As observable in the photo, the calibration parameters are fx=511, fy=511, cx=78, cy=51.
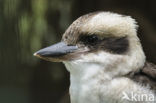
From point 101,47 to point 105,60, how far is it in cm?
5

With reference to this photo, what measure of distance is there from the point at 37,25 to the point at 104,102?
2.80 ft

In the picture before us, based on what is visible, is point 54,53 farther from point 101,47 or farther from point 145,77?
point 145,77

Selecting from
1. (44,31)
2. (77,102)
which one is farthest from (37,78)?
(77,102)

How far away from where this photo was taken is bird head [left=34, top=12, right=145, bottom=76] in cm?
160

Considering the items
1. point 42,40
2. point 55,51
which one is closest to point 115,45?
point 55,51

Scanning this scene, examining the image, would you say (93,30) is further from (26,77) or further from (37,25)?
(26,77)

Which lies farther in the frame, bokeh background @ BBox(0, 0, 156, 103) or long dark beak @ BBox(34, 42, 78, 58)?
bokeh background @ BBox(0, 0, 156, 103)

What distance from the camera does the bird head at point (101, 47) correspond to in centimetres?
160

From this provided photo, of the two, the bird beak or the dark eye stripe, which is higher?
the dark eye stripe

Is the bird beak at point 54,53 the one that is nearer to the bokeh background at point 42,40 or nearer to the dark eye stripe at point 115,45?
the dark eye stripe at point 115,45

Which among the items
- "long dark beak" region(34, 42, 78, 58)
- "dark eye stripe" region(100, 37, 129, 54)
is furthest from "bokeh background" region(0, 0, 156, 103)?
"dark eye stripe" region(100, 37, 129, 54)

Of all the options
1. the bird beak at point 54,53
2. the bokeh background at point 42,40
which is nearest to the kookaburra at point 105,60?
the bird beak at point 54,53

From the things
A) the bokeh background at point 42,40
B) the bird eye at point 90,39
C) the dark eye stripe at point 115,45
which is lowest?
the bokeh background at point 42,40

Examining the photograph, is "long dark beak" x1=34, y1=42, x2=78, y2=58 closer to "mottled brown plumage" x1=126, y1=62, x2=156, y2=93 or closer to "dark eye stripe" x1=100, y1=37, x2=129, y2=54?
"dark eye stripe" x1=100, y1=37, x2=129, y2=54
